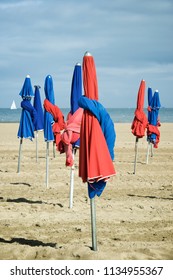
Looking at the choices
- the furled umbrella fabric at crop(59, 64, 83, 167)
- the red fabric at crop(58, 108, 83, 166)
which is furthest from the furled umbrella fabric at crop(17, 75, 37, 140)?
the red fabric at crop(58, 108, 83, 166)

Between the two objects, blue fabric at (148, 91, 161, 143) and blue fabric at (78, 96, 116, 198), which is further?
blue fabric at (148, 91, 161, 143)

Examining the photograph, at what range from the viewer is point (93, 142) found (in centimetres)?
579

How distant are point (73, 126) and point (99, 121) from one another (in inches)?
59.4

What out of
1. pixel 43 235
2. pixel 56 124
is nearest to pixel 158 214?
pixel 43 235

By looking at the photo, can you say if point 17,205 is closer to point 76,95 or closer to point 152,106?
point 76,95

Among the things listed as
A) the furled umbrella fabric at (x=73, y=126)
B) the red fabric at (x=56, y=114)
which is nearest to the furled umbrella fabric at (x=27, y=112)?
the red fabric at (x=56, y=114)

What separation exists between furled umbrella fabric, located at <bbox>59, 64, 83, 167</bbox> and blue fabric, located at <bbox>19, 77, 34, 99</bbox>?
5.36 m

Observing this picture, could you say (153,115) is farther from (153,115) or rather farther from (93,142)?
(93,142)

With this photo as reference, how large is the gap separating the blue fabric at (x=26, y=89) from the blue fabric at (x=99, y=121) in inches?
310

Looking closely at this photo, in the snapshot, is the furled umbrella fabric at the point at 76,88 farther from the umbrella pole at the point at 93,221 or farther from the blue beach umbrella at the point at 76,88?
the umbrella pole at the point at 93,221

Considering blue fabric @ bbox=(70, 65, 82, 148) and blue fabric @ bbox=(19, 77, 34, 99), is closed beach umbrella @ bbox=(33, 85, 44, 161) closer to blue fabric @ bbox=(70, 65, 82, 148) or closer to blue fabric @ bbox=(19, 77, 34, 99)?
blue fabric @ bbox=(19, 77, 34, 99)

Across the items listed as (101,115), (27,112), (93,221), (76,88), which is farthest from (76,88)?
(27,112)

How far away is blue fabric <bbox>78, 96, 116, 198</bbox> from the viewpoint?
18.9 ft

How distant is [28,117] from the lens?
13.8 m
